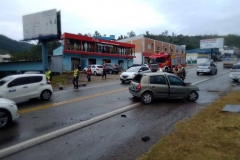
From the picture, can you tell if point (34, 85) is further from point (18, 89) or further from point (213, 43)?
point (213, 43)

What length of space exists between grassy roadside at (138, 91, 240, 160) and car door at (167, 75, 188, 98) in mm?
3018

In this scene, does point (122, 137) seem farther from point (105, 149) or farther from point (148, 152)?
point (148, 152)

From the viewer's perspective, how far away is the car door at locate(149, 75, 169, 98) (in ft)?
30.5

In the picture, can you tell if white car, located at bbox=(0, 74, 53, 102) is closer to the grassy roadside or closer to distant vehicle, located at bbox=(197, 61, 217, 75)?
the grassy roadside

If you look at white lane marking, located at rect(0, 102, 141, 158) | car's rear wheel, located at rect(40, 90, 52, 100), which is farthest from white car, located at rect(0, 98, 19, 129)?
car's rear wheel, located at rect(40, 90, 52, 100)

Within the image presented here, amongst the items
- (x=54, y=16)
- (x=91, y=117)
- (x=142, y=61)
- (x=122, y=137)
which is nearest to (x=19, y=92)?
(x=91, y=117)

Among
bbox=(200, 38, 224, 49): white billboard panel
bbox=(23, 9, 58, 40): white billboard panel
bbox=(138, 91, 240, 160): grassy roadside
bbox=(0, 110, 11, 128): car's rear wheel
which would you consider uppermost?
bbox=(200, 38, 224, 49): white billboard panel

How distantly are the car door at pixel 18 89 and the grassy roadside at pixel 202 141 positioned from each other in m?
7.80

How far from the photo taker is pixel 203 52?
7150 cm

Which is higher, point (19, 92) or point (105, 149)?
point (19, 92)

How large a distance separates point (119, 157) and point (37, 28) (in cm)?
2804

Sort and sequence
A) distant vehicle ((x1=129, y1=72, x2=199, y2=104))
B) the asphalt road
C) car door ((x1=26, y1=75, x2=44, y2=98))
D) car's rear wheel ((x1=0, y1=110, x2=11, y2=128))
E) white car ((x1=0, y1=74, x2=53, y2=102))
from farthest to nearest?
car door ((x1=26, y1=75, x2=44, y2=98))
distant vehicle ((x1=129, y1=72, x2=199, y2=104))
white car ((x1=0, y1=74, x2=53, y2=102))
car's rear wheel ((x1=0, y1=110, x2=11, y2=128))
the asphalt road

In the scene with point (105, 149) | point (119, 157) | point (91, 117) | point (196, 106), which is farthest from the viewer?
point (196, 106)

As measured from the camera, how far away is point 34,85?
10227 millimetres
